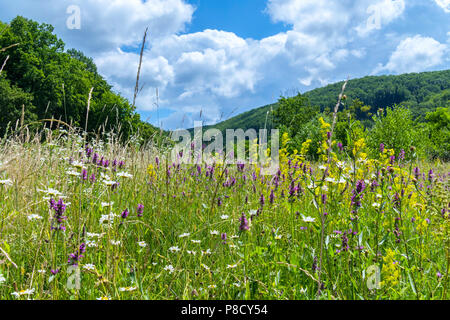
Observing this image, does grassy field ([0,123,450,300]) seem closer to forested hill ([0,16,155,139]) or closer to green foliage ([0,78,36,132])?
forested hill ([0,16,155,139])

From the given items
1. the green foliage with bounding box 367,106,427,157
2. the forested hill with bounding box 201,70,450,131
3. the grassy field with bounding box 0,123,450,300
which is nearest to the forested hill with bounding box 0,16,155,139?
the green foliage with bounding box 367,106,427,157

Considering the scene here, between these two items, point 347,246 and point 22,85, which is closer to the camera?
point 347,246

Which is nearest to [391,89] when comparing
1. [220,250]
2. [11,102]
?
[11,102]

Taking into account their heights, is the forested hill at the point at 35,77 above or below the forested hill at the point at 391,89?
below

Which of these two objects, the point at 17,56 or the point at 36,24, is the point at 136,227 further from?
the point at 36,24

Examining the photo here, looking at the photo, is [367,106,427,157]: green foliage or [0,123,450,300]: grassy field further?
[367,106,427,157]: green foliage

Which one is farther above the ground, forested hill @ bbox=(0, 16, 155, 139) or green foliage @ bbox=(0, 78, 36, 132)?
forested hill @ bbox=(0, 16, 155, 139)

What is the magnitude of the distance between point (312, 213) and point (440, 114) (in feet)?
157

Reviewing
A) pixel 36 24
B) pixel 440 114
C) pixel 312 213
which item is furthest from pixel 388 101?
pixel 312 213

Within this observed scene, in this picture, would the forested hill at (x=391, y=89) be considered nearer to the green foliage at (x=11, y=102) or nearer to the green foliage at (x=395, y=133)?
the green foliage at (x=11, y=102)

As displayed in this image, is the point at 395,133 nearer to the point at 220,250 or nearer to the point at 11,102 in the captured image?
the point at 220,250

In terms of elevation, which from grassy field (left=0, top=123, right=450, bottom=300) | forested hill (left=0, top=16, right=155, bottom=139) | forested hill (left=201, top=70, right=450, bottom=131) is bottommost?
grassy field (left=0, top=123, right=450, bottom=300)

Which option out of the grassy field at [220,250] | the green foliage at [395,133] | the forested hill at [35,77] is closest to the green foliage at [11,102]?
the forested hill at [35,77]
